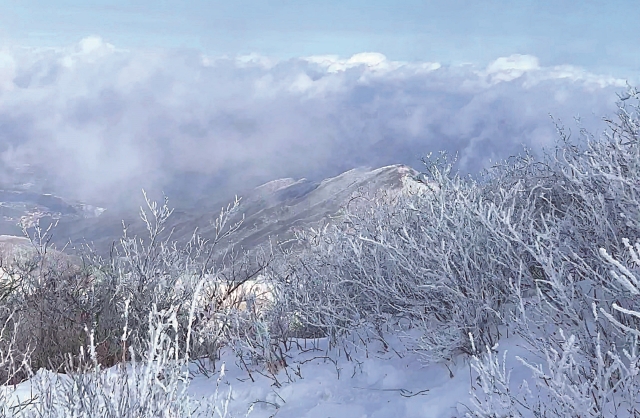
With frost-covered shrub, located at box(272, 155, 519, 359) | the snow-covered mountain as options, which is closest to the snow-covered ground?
frost-covered shrub, located at box(272, 155, 519, 359)

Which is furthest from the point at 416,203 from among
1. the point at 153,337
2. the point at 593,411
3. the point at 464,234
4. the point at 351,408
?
the point at 153,337

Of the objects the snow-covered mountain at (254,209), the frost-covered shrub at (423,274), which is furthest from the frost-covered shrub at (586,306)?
the snow-covered mountain at (254,209)

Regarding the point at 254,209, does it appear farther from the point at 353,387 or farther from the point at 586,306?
the point at 586,306

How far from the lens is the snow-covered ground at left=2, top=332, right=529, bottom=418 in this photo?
3.92 meters

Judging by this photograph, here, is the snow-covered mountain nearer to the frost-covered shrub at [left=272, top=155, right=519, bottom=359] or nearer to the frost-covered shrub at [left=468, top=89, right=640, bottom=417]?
the frost-covered shrub at [left=272, top=155, right=519, bottom=359]

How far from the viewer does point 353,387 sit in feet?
14.8

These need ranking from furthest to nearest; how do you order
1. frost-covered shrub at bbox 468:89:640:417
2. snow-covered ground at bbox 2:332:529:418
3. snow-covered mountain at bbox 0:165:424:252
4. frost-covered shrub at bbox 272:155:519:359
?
snow-covered mountain at bbox 0:165:424:252, frost-covered shrub at bbox 272:155:519:359, snow-covered ground at bbox 2:332:529:418, frost-covered shrub at bbox 468:89:640:417

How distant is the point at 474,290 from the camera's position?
4148mm

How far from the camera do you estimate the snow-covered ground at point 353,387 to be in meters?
3.92

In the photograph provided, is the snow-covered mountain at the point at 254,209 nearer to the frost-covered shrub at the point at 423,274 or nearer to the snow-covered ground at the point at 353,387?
the frost-covered shrub at the point at 423,274

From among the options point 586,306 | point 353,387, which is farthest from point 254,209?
point 586,306

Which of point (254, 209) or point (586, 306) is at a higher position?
point (586, 306)

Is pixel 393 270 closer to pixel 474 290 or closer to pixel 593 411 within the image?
pixel 474 290

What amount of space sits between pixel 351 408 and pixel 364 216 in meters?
2.44
